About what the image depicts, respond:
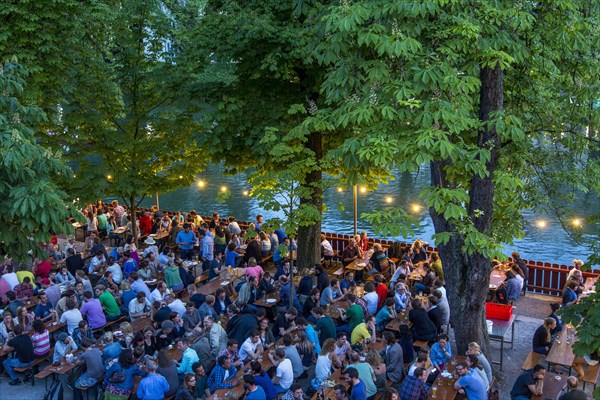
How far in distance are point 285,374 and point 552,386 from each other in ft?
15.1

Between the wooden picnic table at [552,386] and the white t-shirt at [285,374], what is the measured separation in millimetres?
4110

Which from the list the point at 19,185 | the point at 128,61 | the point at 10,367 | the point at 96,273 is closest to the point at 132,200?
the point at 96,273

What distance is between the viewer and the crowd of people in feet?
35.1

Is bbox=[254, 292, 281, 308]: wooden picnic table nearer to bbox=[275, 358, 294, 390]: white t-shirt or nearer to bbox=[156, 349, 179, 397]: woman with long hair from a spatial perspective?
bbox=[275, 358, 294, 390]: white t-shirt

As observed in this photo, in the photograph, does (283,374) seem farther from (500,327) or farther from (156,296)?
(500,327)

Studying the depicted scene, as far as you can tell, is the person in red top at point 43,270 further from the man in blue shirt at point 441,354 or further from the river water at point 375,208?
the river water at point 375,208

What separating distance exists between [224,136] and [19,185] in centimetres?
700

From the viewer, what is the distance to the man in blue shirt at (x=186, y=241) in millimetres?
20016

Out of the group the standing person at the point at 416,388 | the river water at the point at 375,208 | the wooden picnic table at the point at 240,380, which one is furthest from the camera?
the river water at the point at 375,208

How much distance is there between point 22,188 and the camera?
9289mm

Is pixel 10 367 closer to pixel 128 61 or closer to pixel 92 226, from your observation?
pixel 128 61

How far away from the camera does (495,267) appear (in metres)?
16.9

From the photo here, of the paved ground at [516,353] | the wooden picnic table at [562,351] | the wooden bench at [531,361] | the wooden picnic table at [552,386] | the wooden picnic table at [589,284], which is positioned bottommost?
the paved ground at [516,353]

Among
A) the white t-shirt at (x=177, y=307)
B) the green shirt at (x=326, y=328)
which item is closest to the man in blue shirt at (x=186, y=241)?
the white t-shirt at (x=177, y=307)
